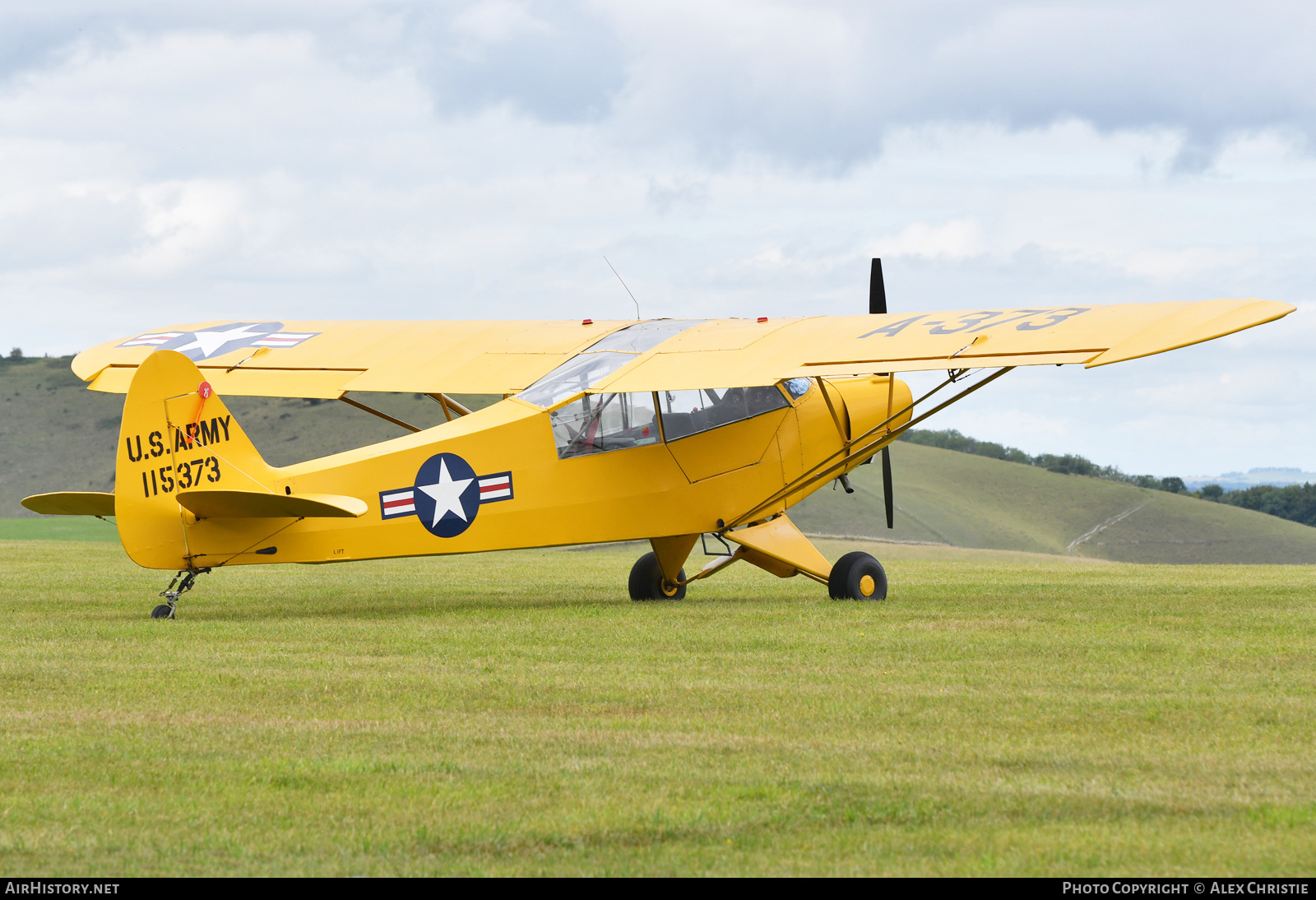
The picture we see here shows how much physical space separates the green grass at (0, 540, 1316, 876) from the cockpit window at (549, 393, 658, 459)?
1.59m

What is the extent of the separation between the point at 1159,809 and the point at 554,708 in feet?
10.2

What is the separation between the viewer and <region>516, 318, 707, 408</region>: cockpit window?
11.9m

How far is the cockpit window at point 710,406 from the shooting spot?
1221 centimetres

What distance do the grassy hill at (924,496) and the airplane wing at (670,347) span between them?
19.5 m

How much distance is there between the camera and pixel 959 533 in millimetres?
46562

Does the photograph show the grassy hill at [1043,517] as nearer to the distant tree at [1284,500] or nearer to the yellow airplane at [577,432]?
the distant tree at [1284,500]

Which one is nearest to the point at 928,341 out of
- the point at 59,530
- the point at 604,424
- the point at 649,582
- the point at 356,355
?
the point at 604,424

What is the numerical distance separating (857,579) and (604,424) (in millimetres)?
2799

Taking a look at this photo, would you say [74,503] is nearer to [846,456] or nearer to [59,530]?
[846,456]

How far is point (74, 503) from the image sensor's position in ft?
35.0

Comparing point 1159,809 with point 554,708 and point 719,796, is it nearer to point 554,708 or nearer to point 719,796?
point 719,796

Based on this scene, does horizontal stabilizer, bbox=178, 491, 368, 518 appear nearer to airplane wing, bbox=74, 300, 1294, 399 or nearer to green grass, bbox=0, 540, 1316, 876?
green grass, bbox=0, 540, 1316, 876

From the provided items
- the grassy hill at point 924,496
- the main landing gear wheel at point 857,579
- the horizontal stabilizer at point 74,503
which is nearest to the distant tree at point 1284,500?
the grassy hill at point 924,496

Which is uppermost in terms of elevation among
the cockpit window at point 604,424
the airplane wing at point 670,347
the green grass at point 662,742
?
the airplane wing at point 670,347
